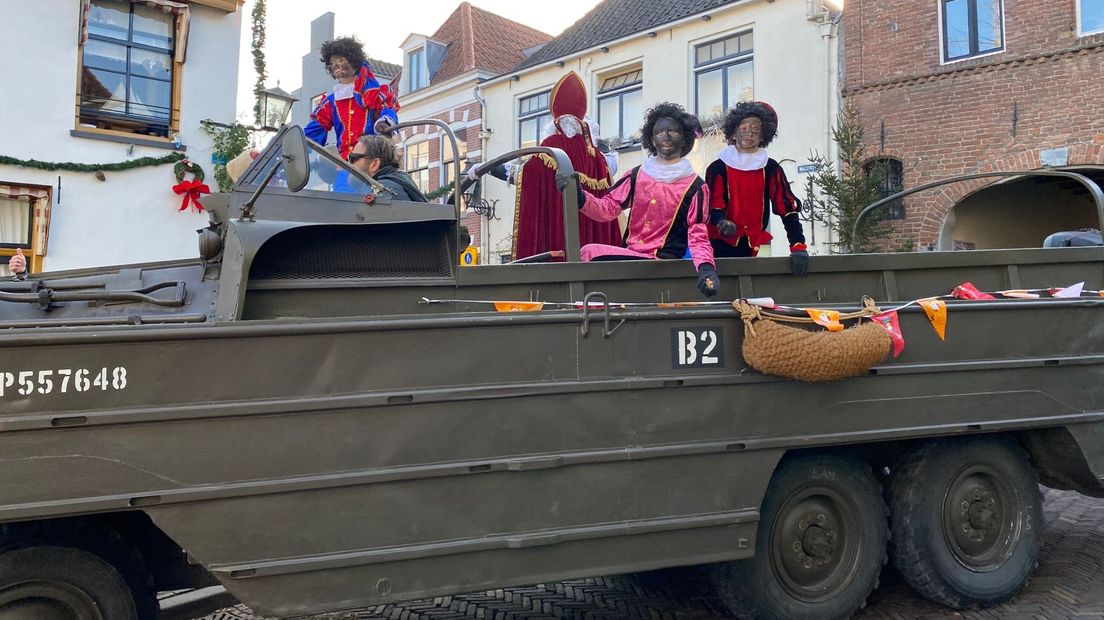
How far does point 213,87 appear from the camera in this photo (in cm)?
1335

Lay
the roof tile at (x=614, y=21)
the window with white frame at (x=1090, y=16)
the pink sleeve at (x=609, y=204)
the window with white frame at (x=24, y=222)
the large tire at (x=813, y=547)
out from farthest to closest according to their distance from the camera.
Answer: the roof tile at (x=614, y=21) < the window with white frame at (x=1090, y=16) < the window with white frame at (x=24, y=222) < the pink sleeve at (x=609, y=204) < the large tire at (x=813, y=547)

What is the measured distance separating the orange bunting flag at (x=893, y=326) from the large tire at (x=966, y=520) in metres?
0.73

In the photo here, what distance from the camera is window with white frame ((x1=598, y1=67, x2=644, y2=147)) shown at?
714 inches

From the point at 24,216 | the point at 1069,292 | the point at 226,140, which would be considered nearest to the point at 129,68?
the point at 226,140

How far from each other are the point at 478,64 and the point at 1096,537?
19.5 m

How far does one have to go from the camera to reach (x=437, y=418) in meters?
3.52

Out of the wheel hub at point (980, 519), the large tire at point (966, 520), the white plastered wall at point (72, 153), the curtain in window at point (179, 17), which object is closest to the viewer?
the large tire at point (966, 520)

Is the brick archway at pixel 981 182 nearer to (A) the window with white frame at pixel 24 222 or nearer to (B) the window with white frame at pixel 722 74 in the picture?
(B) the window with white frame at pixel 722 74

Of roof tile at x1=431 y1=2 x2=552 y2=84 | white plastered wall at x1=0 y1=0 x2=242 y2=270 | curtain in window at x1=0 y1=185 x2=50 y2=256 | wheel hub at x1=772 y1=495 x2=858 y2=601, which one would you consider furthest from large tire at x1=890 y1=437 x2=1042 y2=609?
roof tile at x1=431 y1=2 x2=552 y2=84

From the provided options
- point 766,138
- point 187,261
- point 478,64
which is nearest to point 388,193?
point 187,261

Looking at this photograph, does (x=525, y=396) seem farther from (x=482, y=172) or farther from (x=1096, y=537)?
(x=1096, y=537)

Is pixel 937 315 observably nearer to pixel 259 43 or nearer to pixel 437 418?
pixel 437 418

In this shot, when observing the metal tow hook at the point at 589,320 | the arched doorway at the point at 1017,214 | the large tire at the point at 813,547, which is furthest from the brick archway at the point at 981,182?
the metal tow hook at the point at 589,320

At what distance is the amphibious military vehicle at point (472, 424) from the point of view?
3.17 metres
